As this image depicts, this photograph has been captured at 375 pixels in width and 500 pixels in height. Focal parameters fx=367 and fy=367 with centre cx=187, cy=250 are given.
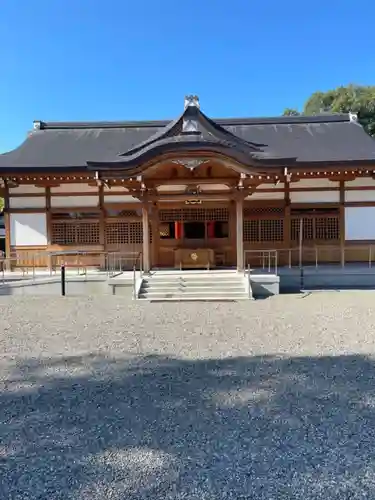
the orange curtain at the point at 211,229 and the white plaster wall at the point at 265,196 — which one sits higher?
the white plaster wall at the point at 265,196

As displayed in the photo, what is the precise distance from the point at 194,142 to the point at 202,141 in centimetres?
20

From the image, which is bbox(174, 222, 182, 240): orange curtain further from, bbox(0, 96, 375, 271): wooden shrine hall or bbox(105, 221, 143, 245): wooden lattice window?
bbox(105, 221, 143, 245): wooden lattice window

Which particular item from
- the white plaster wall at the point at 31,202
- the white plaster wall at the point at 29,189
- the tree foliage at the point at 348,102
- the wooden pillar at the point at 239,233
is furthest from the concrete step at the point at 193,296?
the tree foliage at the point at 348,102

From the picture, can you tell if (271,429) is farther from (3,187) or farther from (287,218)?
(3,187)

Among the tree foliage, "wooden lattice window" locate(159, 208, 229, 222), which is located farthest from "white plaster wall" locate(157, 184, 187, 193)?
the tree foliage

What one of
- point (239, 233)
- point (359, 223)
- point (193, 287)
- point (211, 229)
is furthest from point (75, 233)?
→ point (359, 223)

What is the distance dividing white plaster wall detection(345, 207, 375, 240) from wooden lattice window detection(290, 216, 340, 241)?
33cm

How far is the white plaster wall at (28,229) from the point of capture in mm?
11594

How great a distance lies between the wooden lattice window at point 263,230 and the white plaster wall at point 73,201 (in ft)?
16.2

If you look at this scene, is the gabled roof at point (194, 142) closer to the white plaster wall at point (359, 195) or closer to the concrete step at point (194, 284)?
the white plaster wall at point (359, 195)

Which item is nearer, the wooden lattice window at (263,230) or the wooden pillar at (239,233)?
the wooden pillar at (239,233)

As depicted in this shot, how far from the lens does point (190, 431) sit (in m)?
2.71

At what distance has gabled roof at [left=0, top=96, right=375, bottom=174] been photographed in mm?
9234

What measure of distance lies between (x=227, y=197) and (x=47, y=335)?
6.20 m
